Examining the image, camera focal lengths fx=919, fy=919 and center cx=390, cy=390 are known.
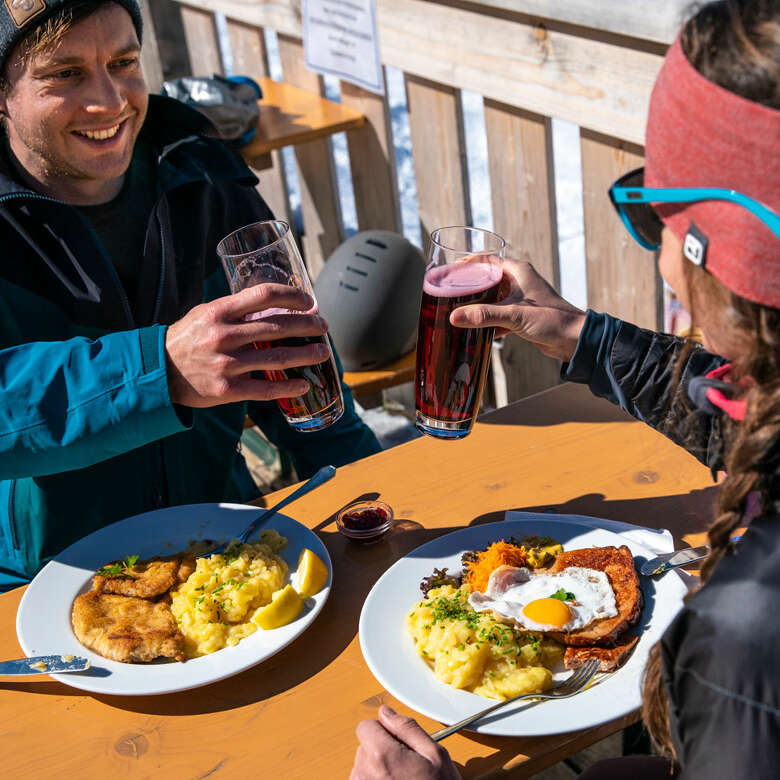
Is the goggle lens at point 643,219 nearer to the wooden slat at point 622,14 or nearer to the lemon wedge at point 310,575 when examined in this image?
the lemon wedge at point 310,575

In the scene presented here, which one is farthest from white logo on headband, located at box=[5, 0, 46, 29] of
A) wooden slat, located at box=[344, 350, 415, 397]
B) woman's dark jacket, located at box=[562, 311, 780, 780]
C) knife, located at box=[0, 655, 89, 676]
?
woman's dark jacket, located at box=[562, 311, 780, 780]

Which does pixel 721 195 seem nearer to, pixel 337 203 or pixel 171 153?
pixel 171 153

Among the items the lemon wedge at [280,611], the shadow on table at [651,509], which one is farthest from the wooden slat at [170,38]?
the lemon wedge at [280,611]

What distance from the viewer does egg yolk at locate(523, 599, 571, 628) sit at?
1.46m

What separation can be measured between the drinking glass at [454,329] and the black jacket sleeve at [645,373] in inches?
8.9

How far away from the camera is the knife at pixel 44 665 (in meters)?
1.47

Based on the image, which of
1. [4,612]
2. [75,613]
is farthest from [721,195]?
[4,612]

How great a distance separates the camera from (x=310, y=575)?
63.6 inches

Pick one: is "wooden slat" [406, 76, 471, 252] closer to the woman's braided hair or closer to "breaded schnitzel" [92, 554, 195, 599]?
"breaded schnitzel" [92, 554, 195, 599]

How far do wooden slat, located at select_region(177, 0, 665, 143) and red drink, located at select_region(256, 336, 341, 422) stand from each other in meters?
1.46

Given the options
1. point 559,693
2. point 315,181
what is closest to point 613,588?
point 559,693

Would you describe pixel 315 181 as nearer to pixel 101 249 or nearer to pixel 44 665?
pixel 101 249

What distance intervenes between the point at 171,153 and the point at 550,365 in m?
1.89

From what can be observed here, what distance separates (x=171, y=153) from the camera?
2410 millimetres
